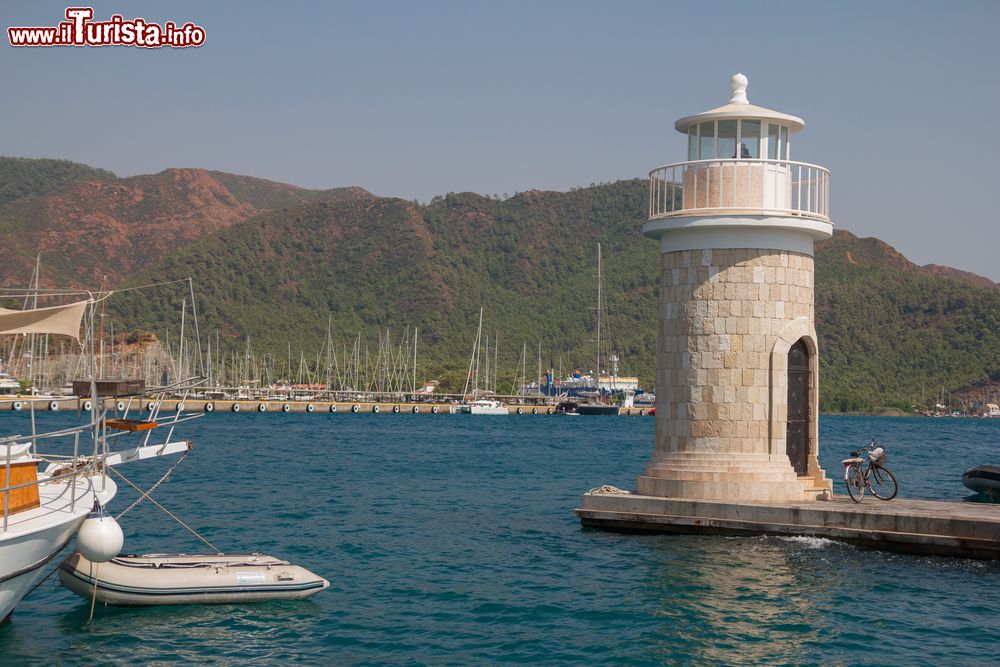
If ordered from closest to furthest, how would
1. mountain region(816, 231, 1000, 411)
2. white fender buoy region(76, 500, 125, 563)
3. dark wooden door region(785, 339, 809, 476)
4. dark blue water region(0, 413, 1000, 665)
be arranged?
dark blue water region(0, 413, 1000, 665) → white fender buoy region(76, 500, 125, 563) → dark wooden door region(785, 339, 809, 476) → mountain region(816, 231, 1000, 411)

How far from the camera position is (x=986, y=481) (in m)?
28.0

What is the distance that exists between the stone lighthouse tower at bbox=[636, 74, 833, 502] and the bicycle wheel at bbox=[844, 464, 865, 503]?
26.3 inches

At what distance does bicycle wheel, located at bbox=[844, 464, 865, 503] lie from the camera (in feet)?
63.5

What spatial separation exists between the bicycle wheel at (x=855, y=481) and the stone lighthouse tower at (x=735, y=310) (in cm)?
67

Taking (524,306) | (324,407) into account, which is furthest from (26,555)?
(524,306)

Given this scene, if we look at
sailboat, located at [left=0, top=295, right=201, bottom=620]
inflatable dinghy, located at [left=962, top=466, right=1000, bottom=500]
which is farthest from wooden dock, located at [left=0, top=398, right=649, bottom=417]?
sailboat, located at [left=0, top=295, right=201, bottom=620]

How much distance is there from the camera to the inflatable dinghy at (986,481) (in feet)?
91.8

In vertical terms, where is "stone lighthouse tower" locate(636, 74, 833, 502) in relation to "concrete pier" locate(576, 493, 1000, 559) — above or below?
above

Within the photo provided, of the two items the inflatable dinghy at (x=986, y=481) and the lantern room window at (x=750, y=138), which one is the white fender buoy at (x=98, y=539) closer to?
the lantern room window at (x=750, y=138)

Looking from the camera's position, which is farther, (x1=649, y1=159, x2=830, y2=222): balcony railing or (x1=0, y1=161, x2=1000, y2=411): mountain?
(x1=0, y1=161, x2=1000, y2=411): mountain

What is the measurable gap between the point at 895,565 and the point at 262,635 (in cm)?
992

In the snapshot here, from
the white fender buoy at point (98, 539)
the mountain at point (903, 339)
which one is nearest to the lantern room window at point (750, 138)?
the white fender buoy at point (98, 539)

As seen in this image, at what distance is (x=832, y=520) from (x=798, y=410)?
11.2 ft

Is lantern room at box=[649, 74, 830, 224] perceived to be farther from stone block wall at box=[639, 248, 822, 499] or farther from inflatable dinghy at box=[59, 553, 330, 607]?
inflatable dinghy at box=[59, 553, 330, 607]
